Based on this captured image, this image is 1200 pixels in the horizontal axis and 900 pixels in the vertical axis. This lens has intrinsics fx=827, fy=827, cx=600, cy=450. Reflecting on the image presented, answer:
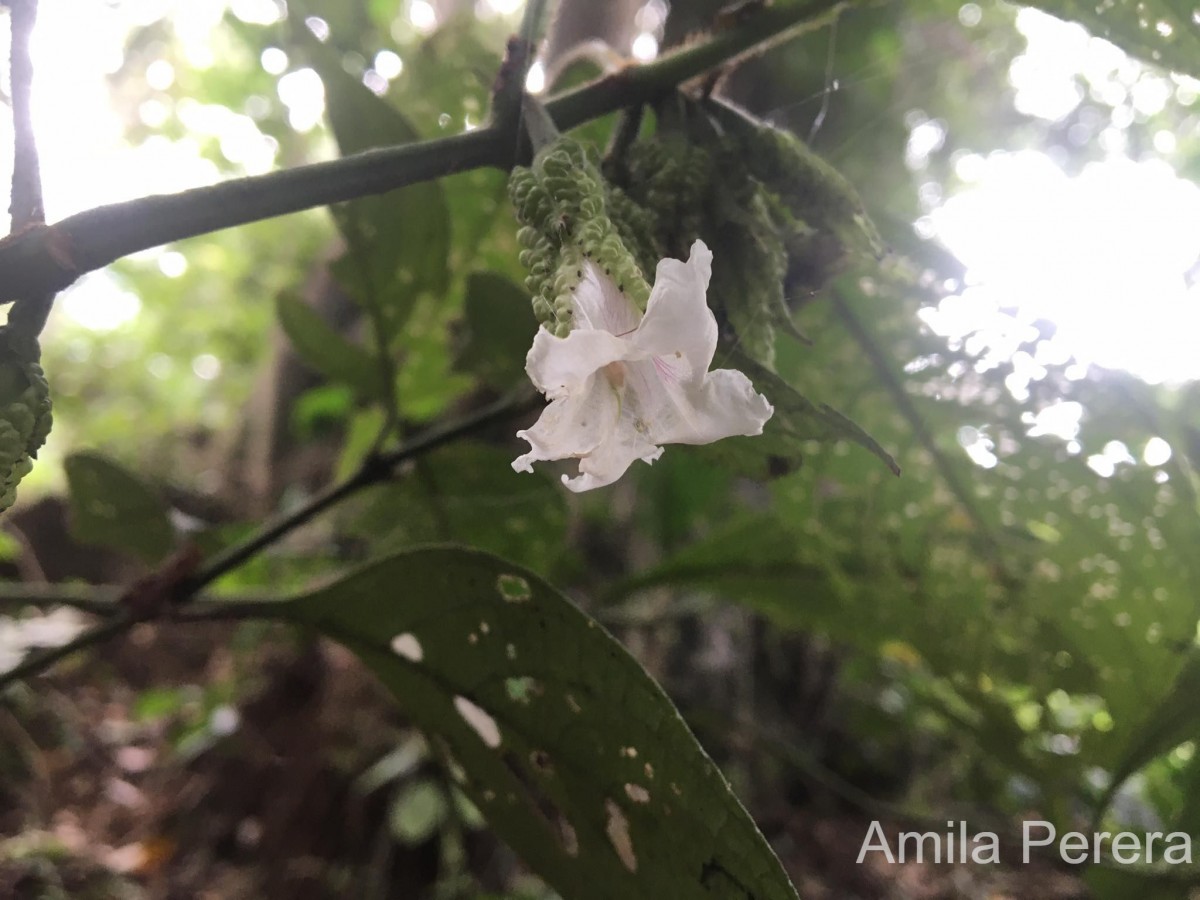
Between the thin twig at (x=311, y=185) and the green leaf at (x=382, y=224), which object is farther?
the green leaf at (x=382, y=224)

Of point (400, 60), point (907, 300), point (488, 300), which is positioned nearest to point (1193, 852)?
point (907, 300)

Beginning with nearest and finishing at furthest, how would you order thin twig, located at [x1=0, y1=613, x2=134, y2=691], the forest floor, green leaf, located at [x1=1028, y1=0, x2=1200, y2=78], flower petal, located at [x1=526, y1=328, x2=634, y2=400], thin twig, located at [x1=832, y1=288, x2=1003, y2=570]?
flower petal, located at [x1=526, y1=328, x2=634, y2=400] → green leaf, located at [x1=1028, y1=0, x2=1200, y2=78] → thin twig, located at [x1=0, y1=613, x2=134, y2=691] → thin twig, located at [x1=832, y1=288, x2=1003, y2=570] → the forest floor

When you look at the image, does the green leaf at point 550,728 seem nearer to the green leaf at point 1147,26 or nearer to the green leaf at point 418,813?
the green leaf at point 1147,26

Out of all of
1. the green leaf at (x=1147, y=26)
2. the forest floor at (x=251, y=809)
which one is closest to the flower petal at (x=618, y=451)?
the green leaf at (x=1147, y=26)

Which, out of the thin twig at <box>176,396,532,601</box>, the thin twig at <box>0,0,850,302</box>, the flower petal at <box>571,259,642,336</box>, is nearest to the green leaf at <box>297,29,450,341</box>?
the thin twig at <box>176,396,532,601</box>

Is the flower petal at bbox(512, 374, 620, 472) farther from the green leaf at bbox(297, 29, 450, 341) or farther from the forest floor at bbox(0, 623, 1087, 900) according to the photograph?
the forest floor at bbox(0, 623, 1087, 900)

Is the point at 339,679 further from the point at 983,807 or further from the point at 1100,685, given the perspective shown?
the point at 1100,685

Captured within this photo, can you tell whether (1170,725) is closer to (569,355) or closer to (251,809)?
(569,355)

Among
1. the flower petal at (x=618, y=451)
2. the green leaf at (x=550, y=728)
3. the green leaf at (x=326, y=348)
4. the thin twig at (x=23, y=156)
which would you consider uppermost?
the green leaf at (x=326, y=348)

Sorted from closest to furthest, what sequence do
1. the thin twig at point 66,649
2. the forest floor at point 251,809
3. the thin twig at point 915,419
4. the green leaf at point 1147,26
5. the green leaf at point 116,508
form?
the green leaf at point 1147,26 < the thin twig at point 66,649 < the thin twig at point 915,419 < the green leaf at point 116,508 < the forest floor at point 251,809
